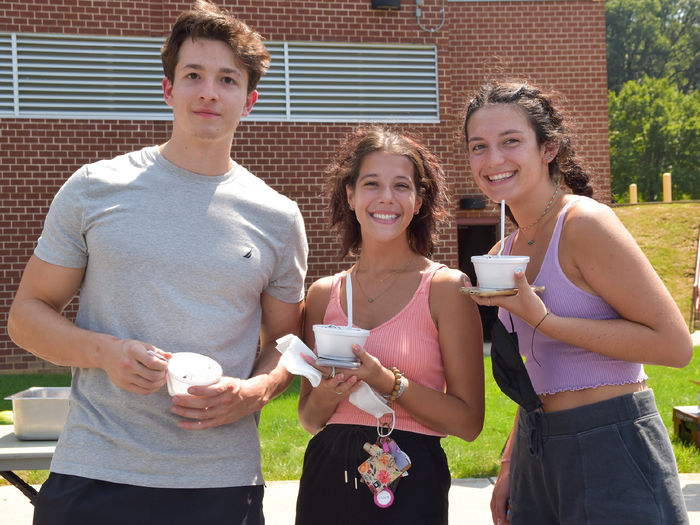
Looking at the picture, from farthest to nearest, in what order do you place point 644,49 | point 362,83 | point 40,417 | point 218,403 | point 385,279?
point 644,49 → point 362,83 → point 40,417 → point 385,279 → point 218,403

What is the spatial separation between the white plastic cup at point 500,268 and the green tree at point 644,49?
65.7m

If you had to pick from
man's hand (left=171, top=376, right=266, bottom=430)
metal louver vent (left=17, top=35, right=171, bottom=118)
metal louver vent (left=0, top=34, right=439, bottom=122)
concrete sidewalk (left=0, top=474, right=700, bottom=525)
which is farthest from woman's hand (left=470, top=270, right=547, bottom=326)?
metal louver vent (left=17, top=35, right=171, bottom=118)

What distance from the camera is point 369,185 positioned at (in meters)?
2.96

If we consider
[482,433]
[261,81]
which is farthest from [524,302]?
[261,81]

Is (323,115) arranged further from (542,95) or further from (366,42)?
(542,95)

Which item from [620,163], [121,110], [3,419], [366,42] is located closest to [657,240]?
[366,42]

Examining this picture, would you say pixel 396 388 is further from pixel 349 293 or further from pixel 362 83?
pixel 362 83

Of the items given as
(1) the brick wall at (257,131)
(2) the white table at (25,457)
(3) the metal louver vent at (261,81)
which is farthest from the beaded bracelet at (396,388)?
(3) the metal louver vent at (261,81)

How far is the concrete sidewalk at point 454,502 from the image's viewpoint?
504 cm

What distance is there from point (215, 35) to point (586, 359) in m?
1.66

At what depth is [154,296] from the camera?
2453 mm

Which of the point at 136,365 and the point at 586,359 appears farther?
the point at 586,359

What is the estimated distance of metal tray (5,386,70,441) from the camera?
12.6 ft

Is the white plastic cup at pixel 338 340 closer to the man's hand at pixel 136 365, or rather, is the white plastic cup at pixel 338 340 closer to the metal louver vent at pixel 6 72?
the man's hand at pixel 136 365
